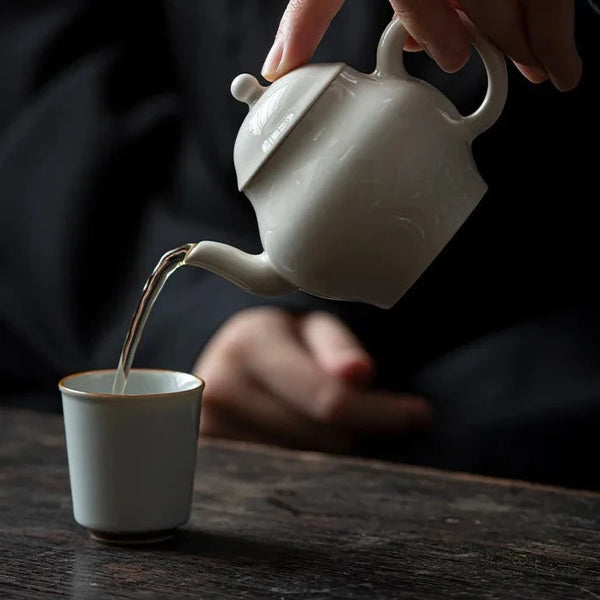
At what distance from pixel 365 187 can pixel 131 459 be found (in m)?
0.25

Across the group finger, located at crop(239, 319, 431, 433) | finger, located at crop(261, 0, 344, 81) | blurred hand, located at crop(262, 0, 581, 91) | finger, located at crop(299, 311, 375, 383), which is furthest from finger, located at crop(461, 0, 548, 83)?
finger, located at crop(239, 319, 431, 433)

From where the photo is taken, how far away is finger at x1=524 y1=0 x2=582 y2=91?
29.3 inches

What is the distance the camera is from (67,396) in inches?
30.1

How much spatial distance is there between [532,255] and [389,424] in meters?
0.30

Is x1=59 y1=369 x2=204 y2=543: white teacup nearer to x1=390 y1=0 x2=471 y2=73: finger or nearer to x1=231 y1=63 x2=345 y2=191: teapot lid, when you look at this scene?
x1=231 y1=63 x2=345 y2=191: teapot lid

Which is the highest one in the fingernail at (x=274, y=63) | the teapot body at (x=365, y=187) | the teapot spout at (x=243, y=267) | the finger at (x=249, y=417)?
the fingernail at (x=274, y=63)

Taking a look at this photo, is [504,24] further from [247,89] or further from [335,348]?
[335,348]

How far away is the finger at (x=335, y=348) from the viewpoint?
113 cm

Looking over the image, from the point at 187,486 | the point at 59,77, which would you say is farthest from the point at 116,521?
the point at 59,77

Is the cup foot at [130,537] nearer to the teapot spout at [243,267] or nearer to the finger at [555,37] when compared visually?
the teapot spout at [243,267]

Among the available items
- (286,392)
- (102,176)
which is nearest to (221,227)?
(102,176)

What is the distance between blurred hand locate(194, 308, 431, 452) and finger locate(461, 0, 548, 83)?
520 mm

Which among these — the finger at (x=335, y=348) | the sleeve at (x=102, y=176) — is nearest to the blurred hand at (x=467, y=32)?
the finger at (x=335, y=348)

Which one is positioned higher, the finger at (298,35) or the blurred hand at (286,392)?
the finger at (298,35)
